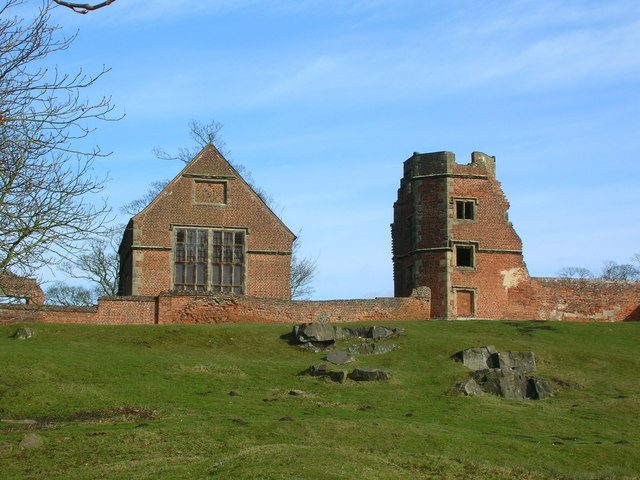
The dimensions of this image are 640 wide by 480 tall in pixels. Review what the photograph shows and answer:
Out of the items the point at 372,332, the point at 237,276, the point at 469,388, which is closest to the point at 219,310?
the point at 237,276

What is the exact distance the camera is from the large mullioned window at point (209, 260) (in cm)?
5228

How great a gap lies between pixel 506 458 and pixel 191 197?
3097 centimetres

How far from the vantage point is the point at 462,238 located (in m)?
55.4

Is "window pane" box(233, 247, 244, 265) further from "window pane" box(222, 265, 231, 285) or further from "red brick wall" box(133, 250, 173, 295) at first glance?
"red brick wall" box(133, 250, 173, 295)

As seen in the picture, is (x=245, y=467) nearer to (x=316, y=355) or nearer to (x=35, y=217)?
(x=35, y=217)

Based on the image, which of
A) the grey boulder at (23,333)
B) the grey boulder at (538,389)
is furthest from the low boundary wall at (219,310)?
the grey boulder at (538,389)

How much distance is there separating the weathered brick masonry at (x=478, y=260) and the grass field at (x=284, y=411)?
9.14 m

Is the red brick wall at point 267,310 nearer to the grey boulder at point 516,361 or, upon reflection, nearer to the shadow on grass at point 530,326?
the shadow on grass at point 530,326

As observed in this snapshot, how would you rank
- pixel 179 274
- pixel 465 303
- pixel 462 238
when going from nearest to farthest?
pixel 179 274, pixel 465 303, pixel 462 238

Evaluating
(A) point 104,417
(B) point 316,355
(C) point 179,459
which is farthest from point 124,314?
(C) point 179,459

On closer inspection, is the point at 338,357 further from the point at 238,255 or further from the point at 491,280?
the point at 491,280

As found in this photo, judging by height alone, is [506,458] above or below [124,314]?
below

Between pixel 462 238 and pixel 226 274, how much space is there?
12.3 meters

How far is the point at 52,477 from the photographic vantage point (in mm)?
21562
